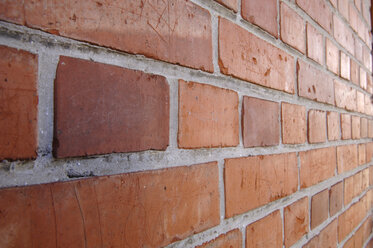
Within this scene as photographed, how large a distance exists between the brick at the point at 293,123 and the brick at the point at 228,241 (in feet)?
0.85

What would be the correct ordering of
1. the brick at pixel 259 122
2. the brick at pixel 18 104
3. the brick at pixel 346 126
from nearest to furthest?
the brick at pixel 18 104 < the brick at pixel 259 122 < the brick at pixel 346 126

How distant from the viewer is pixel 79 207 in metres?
0.28

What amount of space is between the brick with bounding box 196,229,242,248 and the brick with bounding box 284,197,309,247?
199mm

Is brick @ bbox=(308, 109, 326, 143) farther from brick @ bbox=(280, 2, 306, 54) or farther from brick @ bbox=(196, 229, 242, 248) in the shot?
Result: brick @ bbox=(196, 229, 242, 248)

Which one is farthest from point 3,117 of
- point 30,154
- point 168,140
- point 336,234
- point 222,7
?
point 336,234

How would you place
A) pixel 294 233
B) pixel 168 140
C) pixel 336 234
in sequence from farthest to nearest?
pixel 336 234, pixel 294 233, pixel 168 140

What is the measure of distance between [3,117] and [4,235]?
10 centimetres

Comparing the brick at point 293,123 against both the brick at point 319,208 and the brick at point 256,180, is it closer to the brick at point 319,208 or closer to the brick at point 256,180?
the brick at point 256,180

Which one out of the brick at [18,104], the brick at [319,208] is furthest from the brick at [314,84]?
the brick at [18,104]

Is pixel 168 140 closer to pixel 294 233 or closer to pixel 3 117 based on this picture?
pixel 3 117

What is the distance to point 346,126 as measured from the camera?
105 cm

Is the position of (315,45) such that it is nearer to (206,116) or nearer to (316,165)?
(316,165)

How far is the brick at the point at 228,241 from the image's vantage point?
16.8 inches

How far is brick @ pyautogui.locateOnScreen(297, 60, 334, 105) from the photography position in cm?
72
